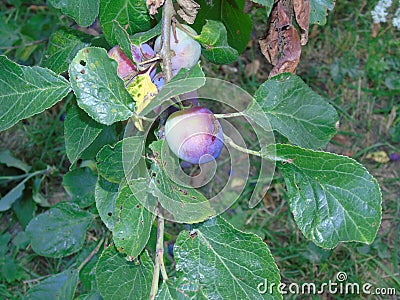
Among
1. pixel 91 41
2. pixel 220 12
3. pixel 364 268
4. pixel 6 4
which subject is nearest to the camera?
pixel 91 41

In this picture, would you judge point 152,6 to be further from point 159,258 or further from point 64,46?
point 159,258

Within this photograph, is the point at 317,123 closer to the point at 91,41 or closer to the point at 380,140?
the point at 91,41

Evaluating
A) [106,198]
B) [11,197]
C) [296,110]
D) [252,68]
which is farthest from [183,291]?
[252,68]

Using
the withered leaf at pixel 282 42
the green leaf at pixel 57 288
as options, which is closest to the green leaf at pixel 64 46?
the withered leaf at pixel 282 42

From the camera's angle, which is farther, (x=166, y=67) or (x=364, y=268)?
(x=364, y=268)

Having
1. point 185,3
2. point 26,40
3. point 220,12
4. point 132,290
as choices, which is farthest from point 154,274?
point 26,40

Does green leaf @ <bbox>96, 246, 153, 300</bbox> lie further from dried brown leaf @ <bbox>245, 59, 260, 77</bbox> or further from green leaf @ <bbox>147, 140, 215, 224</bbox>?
dried brown leaf @ <bbox>245, 59, 260, 77</bbox>

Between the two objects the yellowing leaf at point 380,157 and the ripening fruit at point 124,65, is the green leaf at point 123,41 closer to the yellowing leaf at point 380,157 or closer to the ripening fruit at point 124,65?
the ripening fruit at point 124,65
